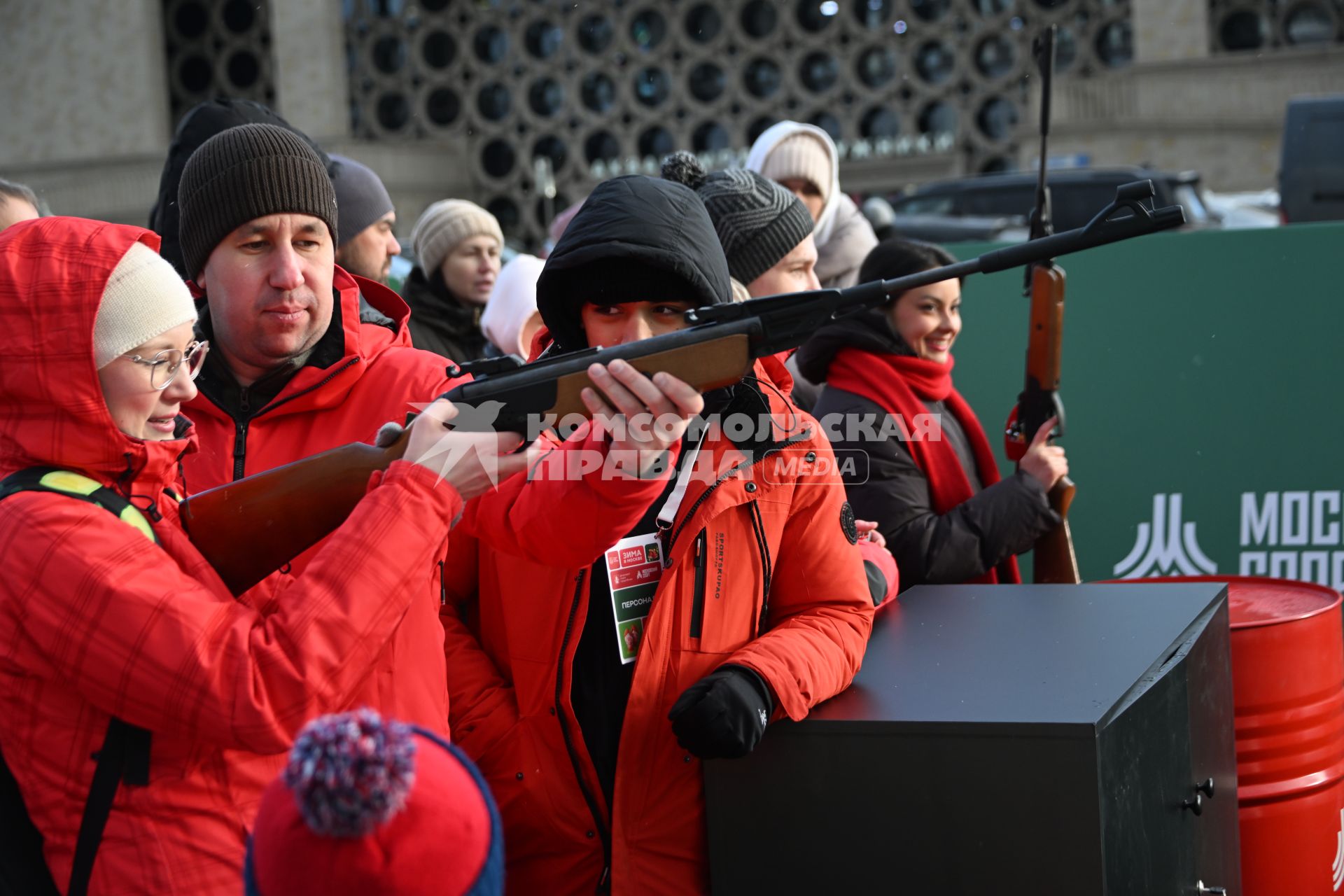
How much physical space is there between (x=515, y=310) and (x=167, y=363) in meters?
2.51

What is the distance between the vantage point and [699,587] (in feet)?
6.79

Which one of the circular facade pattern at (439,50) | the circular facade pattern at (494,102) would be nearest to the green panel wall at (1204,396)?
the circular facade pattern at (494,102)

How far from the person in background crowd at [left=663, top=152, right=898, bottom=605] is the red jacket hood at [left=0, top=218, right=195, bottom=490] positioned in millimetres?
1684

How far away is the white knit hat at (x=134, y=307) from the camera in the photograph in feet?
5.12

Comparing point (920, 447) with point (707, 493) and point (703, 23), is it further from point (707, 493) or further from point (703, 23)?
point (703, 23)

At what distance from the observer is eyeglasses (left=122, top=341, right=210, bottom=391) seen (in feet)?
5.23

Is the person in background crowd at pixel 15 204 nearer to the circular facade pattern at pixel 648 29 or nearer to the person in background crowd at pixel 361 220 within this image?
the person in background crowd at pixel 361 220

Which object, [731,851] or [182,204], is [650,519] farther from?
[182,204]

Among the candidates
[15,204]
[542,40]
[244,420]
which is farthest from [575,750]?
[542,40]

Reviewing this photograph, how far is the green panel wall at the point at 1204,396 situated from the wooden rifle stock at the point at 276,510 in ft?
11.7

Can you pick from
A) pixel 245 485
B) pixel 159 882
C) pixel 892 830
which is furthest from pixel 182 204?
pixel 892 830

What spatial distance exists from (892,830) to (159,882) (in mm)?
1003

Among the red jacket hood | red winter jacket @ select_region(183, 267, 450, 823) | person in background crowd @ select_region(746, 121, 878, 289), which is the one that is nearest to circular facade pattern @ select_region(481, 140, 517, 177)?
person in background crowd @ select_region(746, 121, 878, 289)

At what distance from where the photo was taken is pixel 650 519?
7.05 ft
